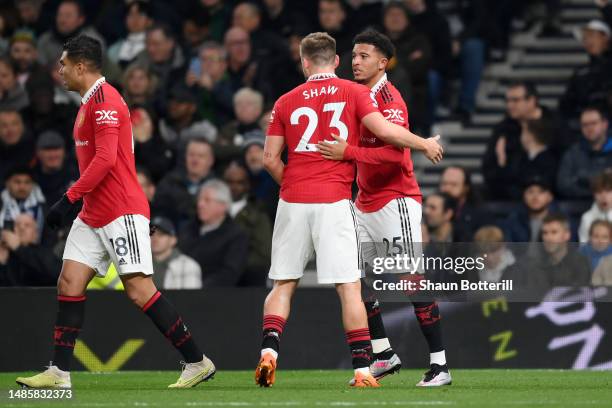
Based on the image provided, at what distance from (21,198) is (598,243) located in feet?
18.9

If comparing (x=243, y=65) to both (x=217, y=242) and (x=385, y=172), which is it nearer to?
(x=217, y=242)

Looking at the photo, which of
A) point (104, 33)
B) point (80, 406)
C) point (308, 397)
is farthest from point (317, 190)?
point (104, 33)

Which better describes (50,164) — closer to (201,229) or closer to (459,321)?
(201,229)

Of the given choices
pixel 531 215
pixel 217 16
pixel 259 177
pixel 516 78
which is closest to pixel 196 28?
pixel 217 16

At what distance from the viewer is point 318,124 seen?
1015cm

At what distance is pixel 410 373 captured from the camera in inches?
499

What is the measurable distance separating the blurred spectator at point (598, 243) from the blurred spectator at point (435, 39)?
401 centimetres

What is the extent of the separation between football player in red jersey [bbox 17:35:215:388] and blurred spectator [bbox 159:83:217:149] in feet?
21.4

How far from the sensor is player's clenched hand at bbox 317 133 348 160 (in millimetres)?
10086

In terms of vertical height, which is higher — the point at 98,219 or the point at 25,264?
the point at 98,219

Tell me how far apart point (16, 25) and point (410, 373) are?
8.98m

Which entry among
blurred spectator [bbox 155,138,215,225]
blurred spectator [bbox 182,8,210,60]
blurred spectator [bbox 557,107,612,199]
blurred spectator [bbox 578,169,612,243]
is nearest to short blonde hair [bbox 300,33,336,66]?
blurred spectator [bbox 578,169,612,243]

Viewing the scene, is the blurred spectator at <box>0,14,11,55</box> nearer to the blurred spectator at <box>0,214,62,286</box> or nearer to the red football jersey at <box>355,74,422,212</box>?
the blurred spectator at <box>0,214,62,286</box>

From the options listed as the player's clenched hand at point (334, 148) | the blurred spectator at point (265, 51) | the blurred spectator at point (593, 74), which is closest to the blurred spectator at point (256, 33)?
the blurred spectator at point (265, 51)
